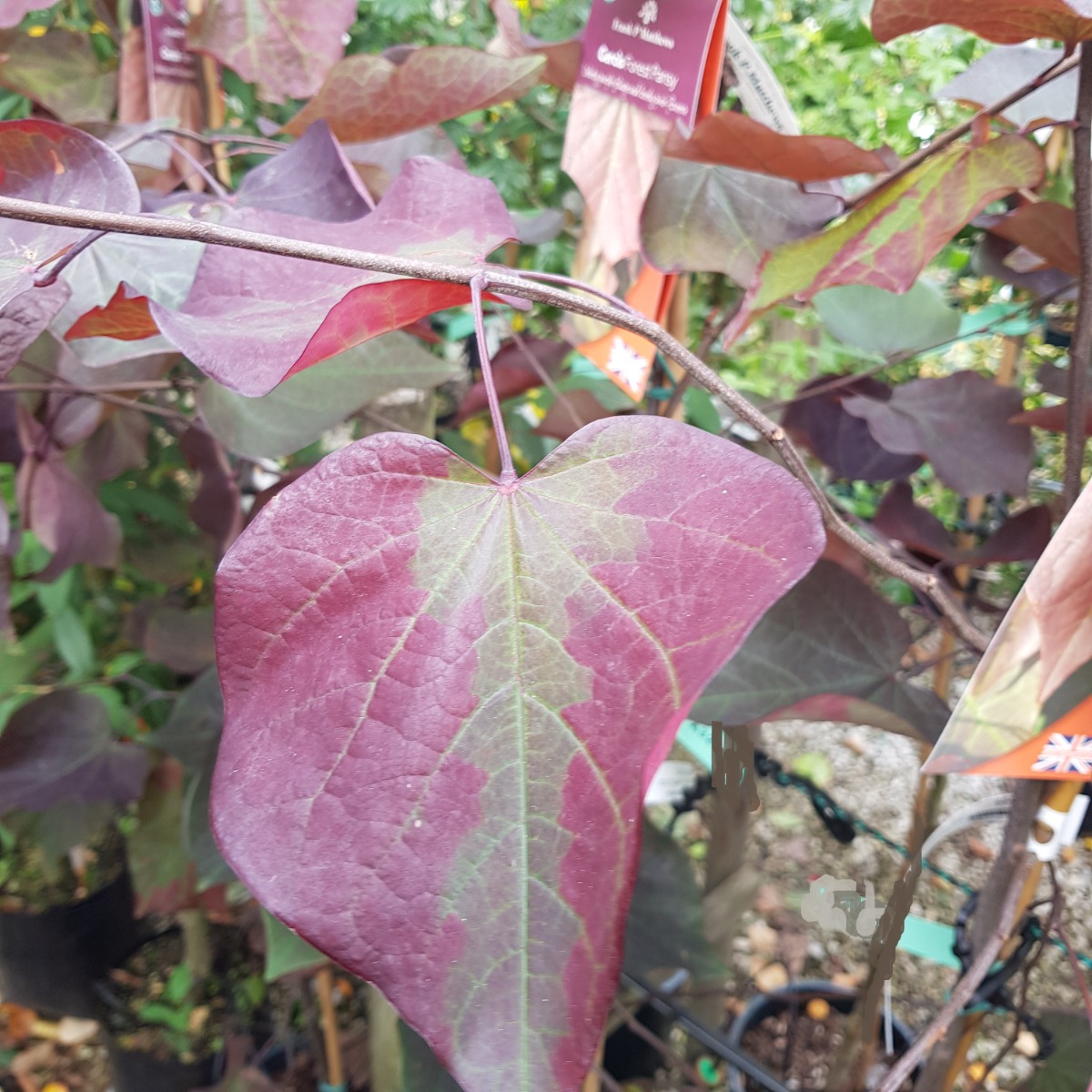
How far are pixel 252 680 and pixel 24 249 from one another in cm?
18

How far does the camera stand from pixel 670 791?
778 mm

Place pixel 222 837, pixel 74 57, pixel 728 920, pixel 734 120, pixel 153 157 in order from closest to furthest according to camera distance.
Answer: pixel 222 837, pixel 734 120, pixel 153 157, pixel 74 57, pixel 728 920

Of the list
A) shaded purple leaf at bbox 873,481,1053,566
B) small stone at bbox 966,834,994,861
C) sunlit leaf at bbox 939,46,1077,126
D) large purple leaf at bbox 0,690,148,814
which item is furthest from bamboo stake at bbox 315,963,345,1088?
small stone at bbox 966,834,994,861

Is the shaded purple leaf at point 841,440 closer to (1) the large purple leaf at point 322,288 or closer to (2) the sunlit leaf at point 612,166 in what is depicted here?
(2) the sunlit leaf at point 612,166

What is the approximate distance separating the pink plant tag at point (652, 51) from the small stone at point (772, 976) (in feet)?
3.75

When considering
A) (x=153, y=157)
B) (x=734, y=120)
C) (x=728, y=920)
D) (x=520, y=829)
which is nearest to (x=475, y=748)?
(x=520, y=829)

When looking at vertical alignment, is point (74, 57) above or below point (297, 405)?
above

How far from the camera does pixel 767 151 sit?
44cm

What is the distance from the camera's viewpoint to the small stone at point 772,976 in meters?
1.20

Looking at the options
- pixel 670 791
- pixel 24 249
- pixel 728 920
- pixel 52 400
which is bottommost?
pixel 728 920

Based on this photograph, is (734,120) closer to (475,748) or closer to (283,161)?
(283,161)

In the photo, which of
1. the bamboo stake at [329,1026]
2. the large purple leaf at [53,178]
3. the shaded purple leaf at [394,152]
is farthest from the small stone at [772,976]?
the large purple leaf at [53,178]

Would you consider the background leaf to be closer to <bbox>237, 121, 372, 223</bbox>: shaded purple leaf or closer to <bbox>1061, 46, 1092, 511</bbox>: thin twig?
<bbox>237, 121, 372, 223</bbox>: shaded purple leaf

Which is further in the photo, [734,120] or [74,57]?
[74,57]
